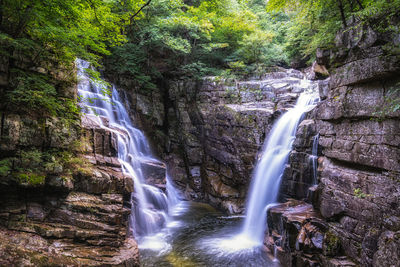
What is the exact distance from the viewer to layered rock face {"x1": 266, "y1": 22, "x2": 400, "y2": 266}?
214 inches

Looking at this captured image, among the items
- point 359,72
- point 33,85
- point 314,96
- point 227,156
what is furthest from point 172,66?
point 359,72

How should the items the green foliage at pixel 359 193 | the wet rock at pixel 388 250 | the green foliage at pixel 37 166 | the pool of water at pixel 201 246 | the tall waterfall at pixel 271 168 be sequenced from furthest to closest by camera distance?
the tall waterfall at pixel 271 168, the pool of water at pixel 201 246, the green foliage at pixel 359 193, the green foliage at pixel 37 166, the wet rock at pixel 388 250

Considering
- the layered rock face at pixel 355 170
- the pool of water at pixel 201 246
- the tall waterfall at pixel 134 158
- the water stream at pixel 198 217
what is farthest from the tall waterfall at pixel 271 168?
the tall waterfall at pixel 134 158

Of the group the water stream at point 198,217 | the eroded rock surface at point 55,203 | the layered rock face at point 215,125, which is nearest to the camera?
the eroded rock surface at point 55,203

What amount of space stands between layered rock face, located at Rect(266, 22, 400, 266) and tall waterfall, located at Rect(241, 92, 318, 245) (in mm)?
2062

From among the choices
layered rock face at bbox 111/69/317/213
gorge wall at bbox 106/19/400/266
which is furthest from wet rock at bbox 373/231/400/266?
layered rock face at bbox 111/69/317/213

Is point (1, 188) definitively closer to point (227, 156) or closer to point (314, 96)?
point (227, 156)

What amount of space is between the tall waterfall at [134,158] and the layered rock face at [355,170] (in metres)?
5.38

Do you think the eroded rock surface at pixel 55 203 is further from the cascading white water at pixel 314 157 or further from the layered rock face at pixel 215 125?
the layered rock face at pixel 215 125

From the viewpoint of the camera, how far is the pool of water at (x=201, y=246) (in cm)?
786

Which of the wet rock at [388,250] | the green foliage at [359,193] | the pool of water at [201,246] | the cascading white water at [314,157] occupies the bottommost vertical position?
the pool of water at [201,246]

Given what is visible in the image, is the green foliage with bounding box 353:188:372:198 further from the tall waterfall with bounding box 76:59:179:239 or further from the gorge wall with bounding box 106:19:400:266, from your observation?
the tall waterfall with bounding box 76:59:179:239

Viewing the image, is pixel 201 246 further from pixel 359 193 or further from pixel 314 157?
pixel 359 193

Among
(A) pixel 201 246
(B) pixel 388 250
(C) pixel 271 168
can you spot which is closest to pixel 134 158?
(A) pixel 201 246
